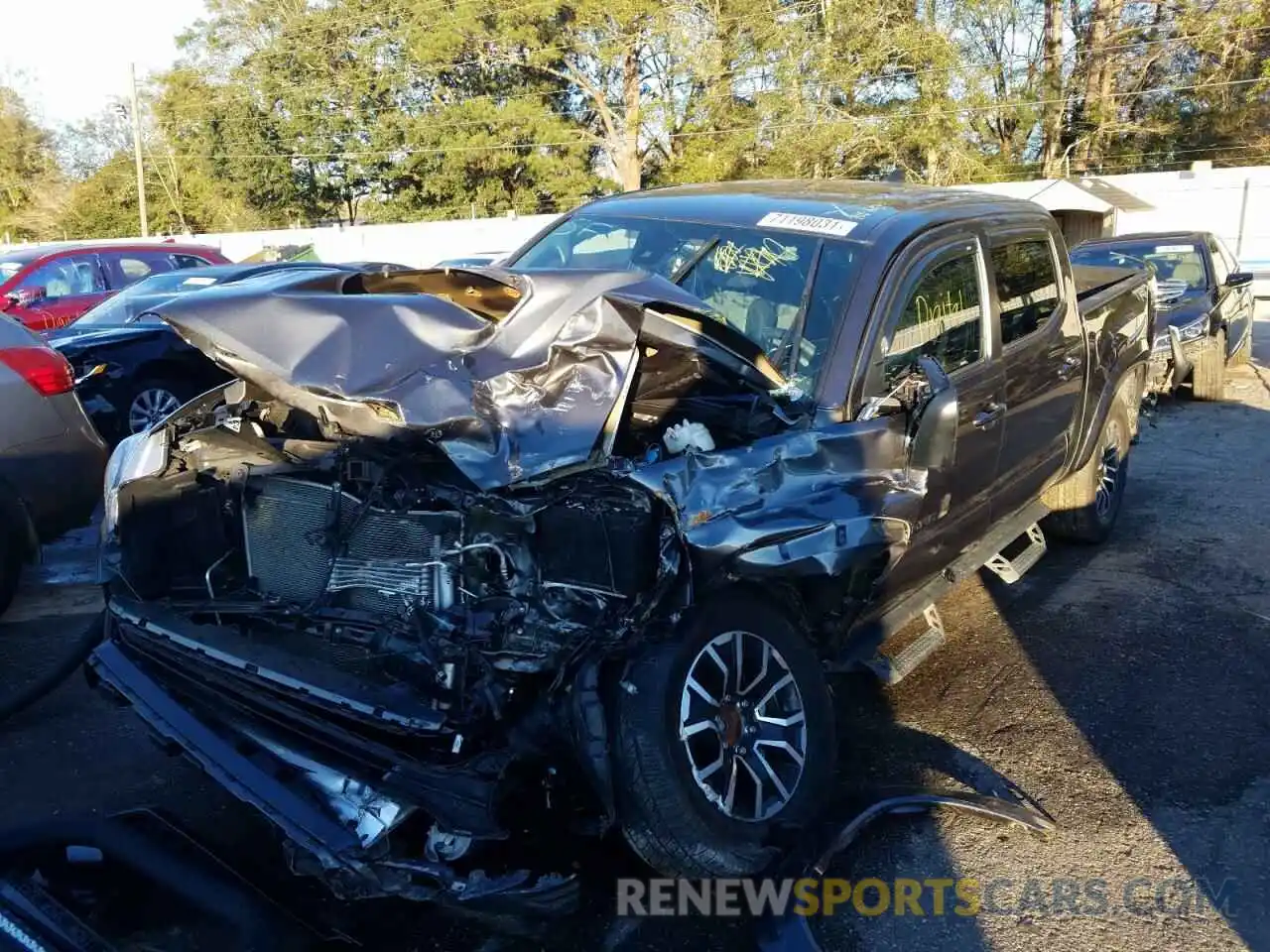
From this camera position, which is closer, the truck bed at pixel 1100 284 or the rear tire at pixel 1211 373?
the truck bed at pixel 1100 284

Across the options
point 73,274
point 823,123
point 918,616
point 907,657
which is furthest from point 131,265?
point 823,123

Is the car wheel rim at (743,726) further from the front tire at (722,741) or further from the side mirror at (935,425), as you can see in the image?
the side mirror at (935,425)

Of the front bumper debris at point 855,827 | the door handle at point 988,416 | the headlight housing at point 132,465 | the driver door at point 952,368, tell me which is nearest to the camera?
the front bumper debris at point 855,827

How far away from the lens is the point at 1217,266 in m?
11.6

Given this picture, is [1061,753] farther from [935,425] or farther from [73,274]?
[73,274]

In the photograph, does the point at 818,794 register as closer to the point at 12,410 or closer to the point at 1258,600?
the point at 1258,600

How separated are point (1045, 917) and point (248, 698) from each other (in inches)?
96.4

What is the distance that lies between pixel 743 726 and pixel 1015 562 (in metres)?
2.43

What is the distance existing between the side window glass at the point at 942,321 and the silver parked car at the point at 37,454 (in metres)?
4.17

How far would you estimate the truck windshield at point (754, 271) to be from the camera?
3666 millimetres

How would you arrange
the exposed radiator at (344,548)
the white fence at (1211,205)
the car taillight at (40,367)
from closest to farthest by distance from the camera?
the exposed radiator at (344,548), the car taillight at (40,367), the white fence at (1211,205)

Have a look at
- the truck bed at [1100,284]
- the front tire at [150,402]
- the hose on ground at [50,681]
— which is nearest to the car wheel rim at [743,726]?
the hose on ground at [50,681]

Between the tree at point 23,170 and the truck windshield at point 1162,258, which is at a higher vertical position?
the tree at point 23,170

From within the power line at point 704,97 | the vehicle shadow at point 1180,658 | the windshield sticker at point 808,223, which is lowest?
the vehicle shadow at point 1180,658
